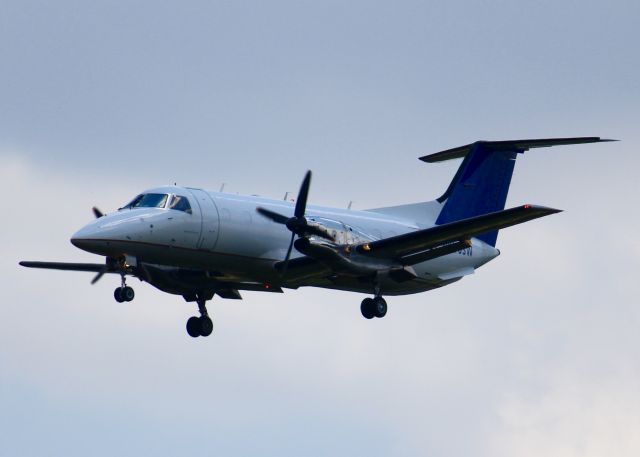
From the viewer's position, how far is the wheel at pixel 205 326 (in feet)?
130

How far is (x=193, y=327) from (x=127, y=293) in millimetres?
5531

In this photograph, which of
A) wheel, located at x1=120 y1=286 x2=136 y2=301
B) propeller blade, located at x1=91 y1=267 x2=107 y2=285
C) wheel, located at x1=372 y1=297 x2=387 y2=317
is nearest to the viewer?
wheel, located at x1=120 y1=286 x2=136 y2=301

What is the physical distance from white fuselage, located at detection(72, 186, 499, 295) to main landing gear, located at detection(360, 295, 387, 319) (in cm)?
64

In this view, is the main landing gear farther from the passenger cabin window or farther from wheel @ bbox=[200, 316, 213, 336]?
the passenger cabin window

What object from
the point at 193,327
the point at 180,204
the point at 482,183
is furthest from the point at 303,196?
the point at 482,183

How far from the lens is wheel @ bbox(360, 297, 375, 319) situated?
1490 inches

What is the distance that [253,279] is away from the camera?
37906mm

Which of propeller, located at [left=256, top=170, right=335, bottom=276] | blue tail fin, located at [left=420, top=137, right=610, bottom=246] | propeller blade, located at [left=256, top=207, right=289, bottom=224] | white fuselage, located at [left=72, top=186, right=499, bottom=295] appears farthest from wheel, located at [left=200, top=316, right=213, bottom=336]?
blue tail fin, located at [left=420, top=137, right=610, bottom=246]

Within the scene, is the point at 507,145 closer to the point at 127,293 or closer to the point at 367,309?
the point at 367,309

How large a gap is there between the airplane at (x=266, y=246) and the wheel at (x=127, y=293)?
0.08 ft

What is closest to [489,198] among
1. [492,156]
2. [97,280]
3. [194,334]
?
[492,156]

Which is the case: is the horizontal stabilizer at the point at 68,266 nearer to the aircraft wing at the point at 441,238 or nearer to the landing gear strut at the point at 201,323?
the landing gear strut at the point at 201,323

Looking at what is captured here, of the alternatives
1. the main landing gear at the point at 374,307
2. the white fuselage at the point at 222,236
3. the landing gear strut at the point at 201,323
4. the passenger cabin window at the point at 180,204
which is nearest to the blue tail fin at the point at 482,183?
the white fuselage at the point at 222,236

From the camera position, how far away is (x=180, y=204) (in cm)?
3600
